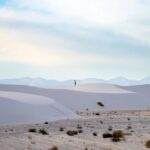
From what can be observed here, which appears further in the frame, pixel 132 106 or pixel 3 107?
pixel 132 106

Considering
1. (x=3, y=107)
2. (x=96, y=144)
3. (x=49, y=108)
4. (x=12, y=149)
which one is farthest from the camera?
(x=49, y=108)

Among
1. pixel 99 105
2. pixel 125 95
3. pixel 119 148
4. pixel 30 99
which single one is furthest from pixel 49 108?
pixel 125 95

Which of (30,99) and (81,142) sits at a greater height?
(30,99)

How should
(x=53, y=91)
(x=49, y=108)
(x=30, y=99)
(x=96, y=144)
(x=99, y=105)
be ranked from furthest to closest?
1. (x=53, y=91)
2. (x=99, y=105)
3. (x=30, y=99)
4. (x=49, y=108)
5. (x=96, y=144)

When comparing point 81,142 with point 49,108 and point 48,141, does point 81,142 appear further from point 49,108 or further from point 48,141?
point 49,108

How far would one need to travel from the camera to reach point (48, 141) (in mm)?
22281

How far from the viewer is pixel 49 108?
146 feet

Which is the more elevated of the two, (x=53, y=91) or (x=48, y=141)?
(x=53, y=91)

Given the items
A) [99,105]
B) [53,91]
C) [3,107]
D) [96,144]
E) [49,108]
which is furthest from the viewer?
[53,91]

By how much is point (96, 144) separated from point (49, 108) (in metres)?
23.5

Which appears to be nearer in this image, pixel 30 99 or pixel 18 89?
pixel 30 99

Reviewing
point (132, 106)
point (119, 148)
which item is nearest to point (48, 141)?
point (119, 148)

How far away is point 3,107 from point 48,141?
1858cm

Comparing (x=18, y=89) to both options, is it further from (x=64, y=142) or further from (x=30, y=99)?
(x=64, y=142)
